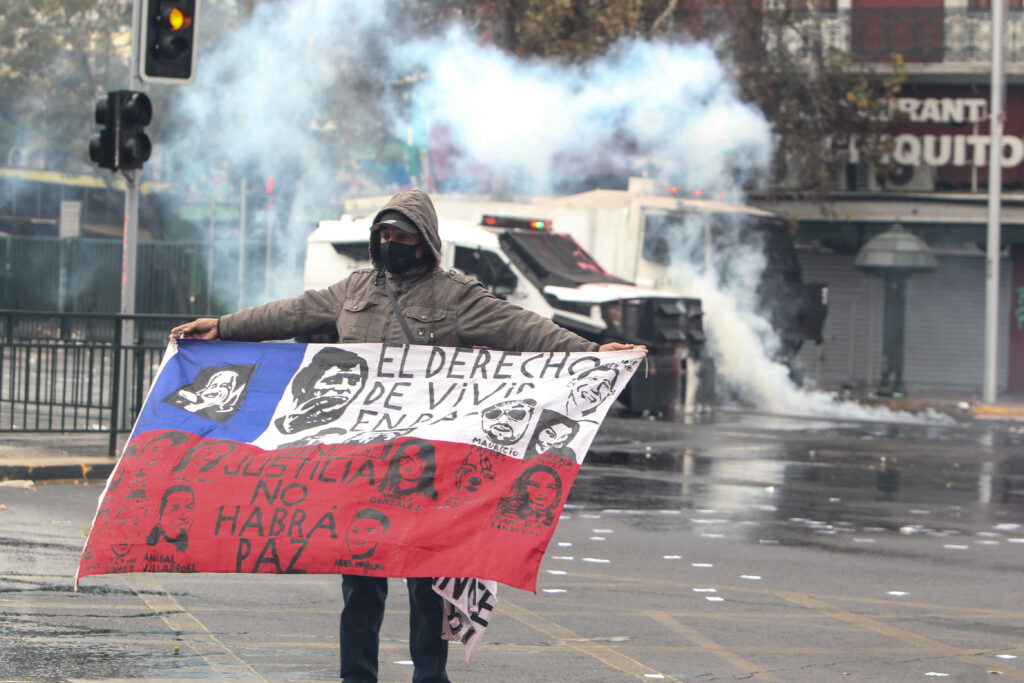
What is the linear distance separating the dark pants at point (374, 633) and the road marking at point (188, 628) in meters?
0.75

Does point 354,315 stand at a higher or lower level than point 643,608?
higher

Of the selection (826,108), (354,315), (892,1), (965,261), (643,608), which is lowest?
(643,608)

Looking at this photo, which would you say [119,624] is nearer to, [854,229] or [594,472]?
[594,472]

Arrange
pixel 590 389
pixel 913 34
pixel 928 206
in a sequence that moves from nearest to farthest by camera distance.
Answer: pixel 590 389
pixel 928 206
pixel 913 34

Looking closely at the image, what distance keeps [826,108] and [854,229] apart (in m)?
2.50

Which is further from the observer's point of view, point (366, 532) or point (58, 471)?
point (58, 471)

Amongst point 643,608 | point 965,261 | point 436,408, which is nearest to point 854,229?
point 965,261

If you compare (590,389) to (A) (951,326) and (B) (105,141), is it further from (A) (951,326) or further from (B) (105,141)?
(A) (951,326)

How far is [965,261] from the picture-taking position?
1085 inches

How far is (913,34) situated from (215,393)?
25088 mm

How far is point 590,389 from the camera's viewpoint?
4.71m

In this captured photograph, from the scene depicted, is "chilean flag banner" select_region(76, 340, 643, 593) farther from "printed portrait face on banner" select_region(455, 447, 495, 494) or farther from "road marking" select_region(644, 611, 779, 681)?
"road marking" select_region(644, 611, 779, 681)

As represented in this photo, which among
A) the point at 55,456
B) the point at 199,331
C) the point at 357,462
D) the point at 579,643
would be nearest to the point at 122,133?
the point at 55,456

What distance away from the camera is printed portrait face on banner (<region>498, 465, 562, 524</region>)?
174 inches
